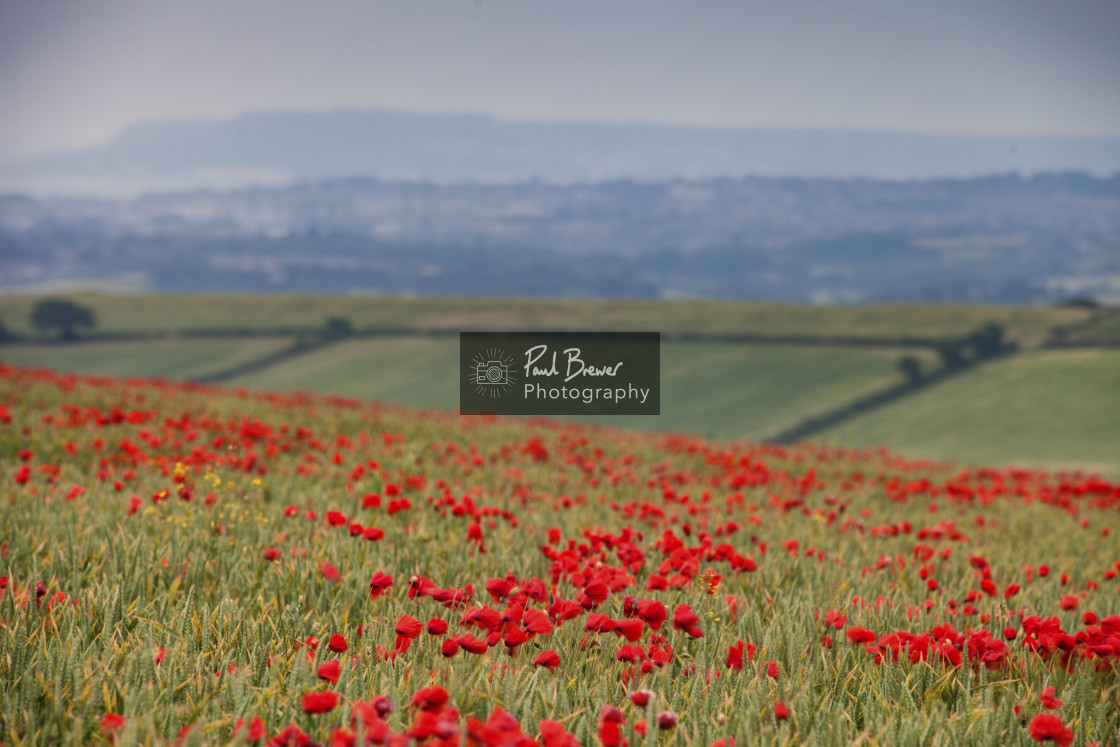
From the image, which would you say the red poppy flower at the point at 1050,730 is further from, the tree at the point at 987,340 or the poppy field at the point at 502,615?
the tree at the point at 987,340

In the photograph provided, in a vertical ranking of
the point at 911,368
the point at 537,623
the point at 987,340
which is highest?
the point at 987,340

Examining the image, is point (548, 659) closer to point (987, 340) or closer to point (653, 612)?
point (653, 612)

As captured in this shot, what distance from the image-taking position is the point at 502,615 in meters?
3.12

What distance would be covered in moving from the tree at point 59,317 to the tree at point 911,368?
344 feet

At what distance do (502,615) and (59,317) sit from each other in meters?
131

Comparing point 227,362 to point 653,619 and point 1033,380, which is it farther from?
point 653,619

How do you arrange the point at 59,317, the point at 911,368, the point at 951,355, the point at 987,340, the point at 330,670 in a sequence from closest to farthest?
the point at 330,670, the point at 911,368, the point at 951,355, the point at 987,340, the point at 59,317

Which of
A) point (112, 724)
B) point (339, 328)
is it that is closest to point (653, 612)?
point (112, 724)

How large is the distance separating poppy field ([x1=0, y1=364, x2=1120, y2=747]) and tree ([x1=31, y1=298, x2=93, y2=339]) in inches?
4807

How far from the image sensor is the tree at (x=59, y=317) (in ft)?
371

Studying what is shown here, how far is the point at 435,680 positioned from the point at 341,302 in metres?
124

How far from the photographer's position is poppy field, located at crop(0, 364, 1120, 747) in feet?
8.57

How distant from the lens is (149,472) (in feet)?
24.0

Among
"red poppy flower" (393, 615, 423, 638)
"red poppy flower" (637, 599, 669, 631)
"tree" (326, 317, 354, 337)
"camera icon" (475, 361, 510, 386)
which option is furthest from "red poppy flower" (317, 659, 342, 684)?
"tree" (326, 317, 354, 337)
